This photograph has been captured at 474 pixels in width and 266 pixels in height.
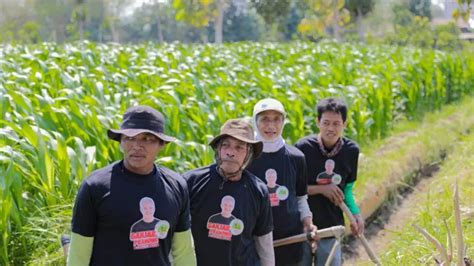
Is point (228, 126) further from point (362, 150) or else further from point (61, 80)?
point (362, 150)

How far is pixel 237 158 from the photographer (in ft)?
9.40

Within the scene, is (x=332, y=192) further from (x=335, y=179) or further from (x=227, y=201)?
(x=227, y=201)

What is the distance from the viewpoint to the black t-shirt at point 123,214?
7.72 feet

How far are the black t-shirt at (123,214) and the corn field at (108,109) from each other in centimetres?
159

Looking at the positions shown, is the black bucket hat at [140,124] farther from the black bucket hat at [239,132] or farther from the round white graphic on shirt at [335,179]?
the round white graphic on shirt at [335,179]

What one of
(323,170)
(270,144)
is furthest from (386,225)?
(270,144)

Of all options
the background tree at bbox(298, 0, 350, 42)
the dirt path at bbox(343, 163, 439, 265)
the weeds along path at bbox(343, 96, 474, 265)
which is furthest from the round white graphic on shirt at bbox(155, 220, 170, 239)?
the background tree at bbox(298, 0, 350, 42)

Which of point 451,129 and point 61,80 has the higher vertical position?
point 61,80

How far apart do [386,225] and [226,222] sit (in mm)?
4628

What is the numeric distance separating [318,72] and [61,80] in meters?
5.33

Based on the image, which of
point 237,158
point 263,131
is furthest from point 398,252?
point 237,158

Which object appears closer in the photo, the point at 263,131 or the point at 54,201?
the point at 263,131

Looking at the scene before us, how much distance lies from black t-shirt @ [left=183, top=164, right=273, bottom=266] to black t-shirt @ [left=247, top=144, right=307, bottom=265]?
0.44 meters

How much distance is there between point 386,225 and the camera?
7.17 m
